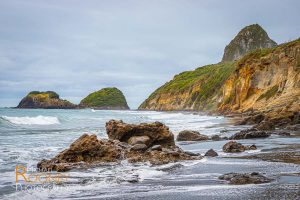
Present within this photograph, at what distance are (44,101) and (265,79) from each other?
145 metres

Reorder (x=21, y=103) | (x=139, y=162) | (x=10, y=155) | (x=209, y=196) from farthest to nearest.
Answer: (x=21, y=103) < (x=10, y=155) < (x=139, y=162) < (x=209, y=196)

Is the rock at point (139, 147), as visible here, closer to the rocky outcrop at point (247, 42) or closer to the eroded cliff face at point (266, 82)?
the eroded cliff face at point (266, 82)

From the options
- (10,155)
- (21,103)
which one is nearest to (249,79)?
(10,155)

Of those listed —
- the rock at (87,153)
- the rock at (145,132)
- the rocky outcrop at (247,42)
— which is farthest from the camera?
the rocky outcrop at (247,42)

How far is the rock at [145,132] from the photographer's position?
18.6 meters

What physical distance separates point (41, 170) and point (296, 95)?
112ft

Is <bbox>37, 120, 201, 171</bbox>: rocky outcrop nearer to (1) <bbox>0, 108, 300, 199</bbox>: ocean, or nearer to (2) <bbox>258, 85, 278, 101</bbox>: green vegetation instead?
(1) <bbox>0, 108, 300, 199</bbox>: ocean

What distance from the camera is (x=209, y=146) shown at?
66.0 feet

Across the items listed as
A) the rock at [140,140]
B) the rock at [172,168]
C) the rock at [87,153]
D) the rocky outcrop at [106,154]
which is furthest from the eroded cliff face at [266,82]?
the rock at [172,168]

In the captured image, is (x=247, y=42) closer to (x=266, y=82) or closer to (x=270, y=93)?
(x=266, y=82)

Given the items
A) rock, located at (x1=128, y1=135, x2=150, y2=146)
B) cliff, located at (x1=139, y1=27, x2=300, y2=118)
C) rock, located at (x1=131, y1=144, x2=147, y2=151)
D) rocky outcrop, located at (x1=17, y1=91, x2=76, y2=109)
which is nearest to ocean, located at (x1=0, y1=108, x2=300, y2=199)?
rock, located at (x1=131, y1=144, x2=147, y2=151)

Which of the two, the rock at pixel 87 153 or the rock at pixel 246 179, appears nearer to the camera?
the rock at pixel 246 179

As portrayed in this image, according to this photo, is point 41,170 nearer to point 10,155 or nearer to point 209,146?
point 10,155

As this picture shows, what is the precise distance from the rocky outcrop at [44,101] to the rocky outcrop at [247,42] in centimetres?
7701
